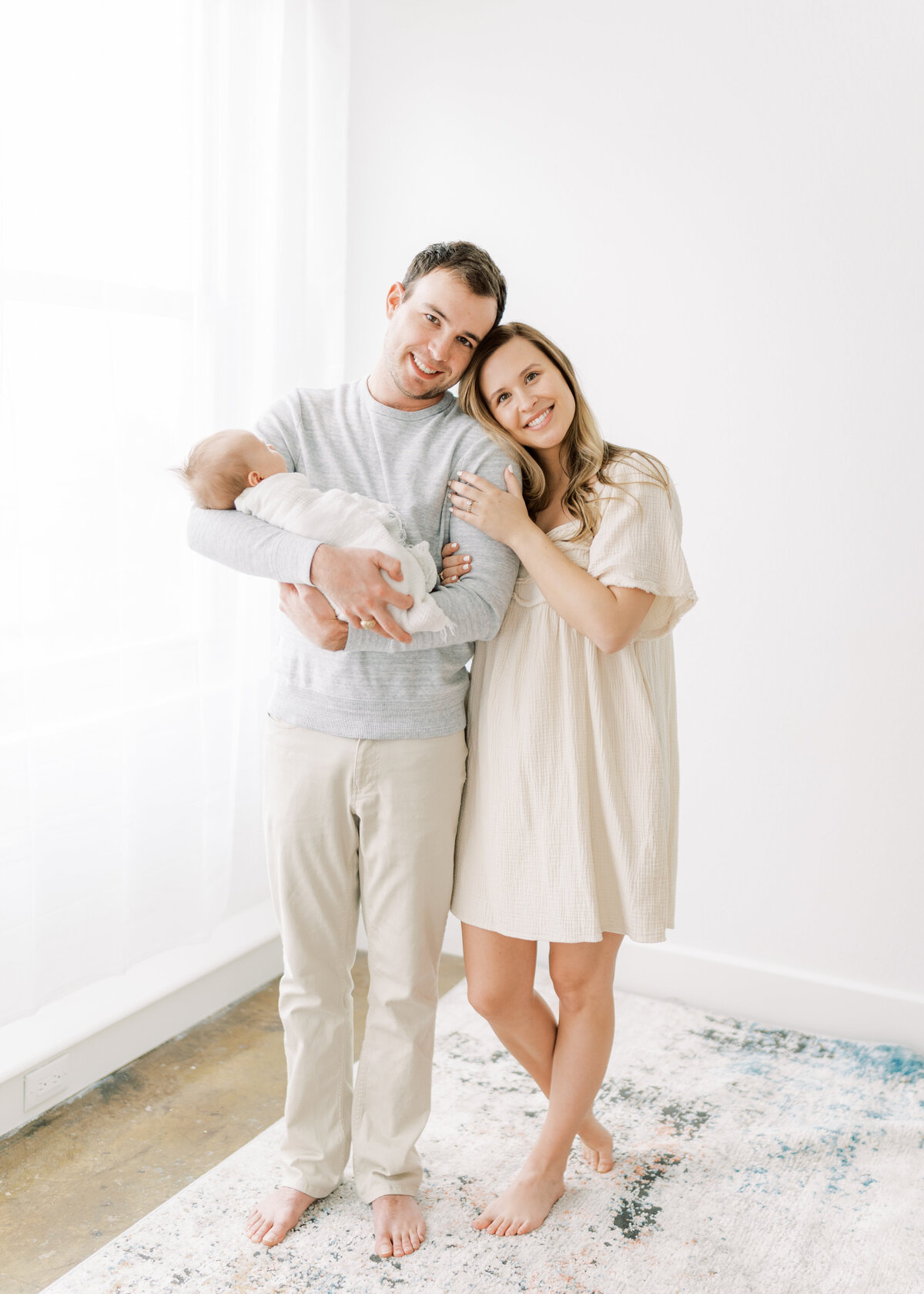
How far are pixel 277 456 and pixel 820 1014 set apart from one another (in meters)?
1.87

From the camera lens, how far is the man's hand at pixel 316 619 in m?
1.55

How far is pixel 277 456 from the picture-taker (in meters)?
1.60

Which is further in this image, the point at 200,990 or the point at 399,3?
the point at 399,3

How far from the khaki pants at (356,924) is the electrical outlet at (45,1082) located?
553mm

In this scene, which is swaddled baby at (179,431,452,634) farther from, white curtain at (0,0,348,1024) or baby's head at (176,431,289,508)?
white curtain at (0,0,348,1024)

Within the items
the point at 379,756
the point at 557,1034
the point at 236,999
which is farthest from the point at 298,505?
the point at 236,999

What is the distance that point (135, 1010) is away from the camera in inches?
89.5

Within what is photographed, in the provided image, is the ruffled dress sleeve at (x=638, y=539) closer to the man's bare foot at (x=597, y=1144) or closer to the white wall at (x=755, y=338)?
the white wall at (x=755, y=338)

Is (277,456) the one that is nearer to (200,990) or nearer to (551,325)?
(551,325)

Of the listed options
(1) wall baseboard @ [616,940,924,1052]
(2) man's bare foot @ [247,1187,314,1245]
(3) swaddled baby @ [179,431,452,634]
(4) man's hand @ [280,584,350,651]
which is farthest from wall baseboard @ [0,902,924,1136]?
(3) swaddled baby @ [179,431,452,634]

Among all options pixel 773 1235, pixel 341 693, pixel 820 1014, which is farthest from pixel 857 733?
pixel 341 693

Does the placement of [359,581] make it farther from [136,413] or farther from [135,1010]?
[135,1010]

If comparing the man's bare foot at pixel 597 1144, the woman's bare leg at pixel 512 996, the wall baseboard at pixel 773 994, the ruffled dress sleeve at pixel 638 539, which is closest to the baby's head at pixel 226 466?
the ruffled dress sleeve at pixel 638 539

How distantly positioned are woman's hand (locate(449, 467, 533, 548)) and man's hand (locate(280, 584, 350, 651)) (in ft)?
0.84
